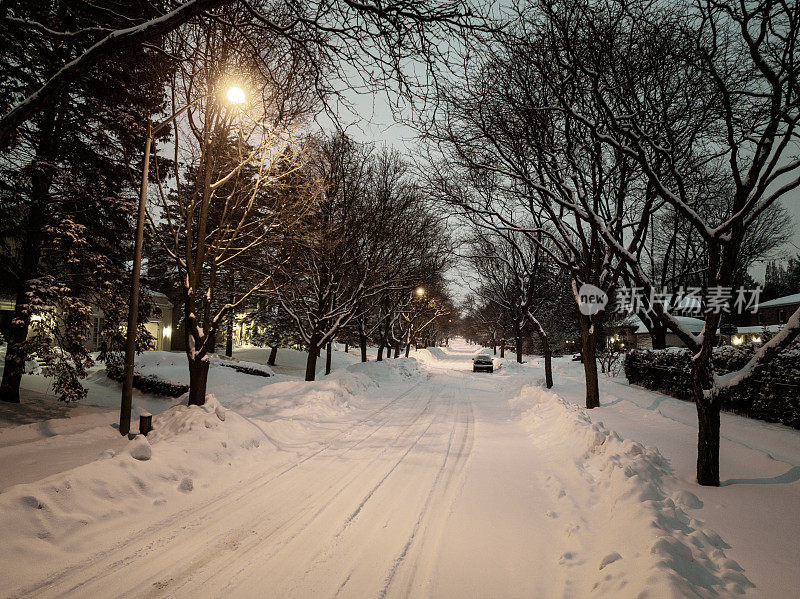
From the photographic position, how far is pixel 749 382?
6.72 meters

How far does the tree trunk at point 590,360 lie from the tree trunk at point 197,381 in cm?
1056

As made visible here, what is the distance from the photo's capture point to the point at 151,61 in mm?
7641

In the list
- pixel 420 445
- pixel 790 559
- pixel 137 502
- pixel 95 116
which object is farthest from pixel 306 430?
pixel 95 116

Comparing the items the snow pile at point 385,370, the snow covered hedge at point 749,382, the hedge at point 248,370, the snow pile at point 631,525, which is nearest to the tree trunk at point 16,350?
the hedge at point 248,370

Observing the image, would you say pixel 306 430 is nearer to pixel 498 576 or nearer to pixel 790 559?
pixel 498 576

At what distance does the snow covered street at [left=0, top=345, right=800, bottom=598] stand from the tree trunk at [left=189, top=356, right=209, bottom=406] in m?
0.77

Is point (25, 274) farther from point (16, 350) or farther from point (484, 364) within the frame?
point (484, 364)

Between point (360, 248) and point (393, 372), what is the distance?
8.62m

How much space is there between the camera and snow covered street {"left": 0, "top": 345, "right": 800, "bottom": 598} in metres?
3.18

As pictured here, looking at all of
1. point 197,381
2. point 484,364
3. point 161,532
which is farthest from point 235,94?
point 484,364

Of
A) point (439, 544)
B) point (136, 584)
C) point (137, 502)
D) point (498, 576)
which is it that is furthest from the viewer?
point (137, 502)

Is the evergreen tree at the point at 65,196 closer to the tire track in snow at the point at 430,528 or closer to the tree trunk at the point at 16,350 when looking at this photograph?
the tree trunk at the point at 16,350

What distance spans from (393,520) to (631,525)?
2617 millimetres

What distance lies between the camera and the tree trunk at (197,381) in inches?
314
